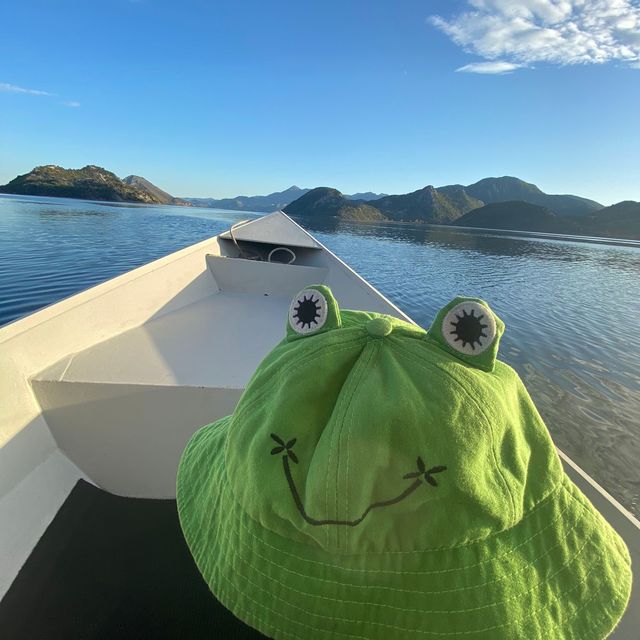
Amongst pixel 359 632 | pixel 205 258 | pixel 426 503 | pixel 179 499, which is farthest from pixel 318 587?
pixel 205 258

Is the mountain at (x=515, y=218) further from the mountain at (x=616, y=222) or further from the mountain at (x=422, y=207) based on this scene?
the mountain at (x=422, y=207)

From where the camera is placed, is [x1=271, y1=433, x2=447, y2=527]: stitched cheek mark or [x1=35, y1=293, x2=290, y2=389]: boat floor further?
[x1=35, y1=293, x2=290, y2=389]: boat floor

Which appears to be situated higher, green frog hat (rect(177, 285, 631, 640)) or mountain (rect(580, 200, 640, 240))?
mountain (rect(580, 200, 640, 240))

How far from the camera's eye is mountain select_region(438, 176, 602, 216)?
467ft

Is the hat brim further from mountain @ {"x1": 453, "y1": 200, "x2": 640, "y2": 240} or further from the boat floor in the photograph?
mountain @ {"x1": 453, "y1": 200, "x2": 640, "y2": 240}

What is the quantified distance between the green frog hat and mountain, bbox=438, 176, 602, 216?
556ft

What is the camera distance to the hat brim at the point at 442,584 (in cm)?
60

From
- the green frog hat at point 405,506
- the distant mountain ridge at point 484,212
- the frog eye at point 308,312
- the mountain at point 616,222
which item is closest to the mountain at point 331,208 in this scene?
the distant mountain ridge at point 484,212

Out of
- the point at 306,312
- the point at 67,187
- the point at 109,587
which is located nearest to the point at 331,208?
the point at 67,187

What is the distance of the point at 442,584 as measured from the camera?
0.60 m

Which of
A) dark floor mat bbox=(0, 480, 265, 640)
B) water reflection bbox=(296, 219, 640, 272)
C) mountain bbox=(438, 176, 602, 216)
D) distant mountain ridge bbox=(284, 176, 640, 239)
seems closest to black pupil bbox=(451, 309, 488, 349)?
dark floor mat bbox=(0, 480, 265, 640)

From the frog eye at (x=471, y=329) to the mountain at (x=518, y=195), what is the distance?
169 m

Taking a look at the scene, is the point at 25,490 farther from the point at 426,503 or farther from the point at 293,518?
the point at 426,503

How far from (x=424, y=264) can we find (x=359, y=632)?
22001 mm
